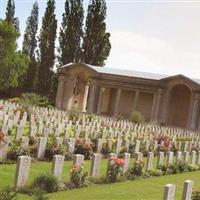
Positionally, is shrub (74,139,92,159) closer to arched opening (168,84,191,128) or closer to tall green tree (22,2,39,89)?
arched opening (168,84,191,128)

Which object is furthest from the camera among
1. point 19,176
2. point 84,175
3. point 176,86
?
point 176,86

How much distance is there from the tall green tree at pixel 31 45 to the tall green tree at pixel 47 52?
1.42 m

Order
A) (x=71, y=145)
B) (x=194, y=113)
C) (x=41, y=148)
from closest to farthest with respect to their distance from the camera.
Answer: (x=41, y=148) → (x=71, y=145) → (x=194, y=113)

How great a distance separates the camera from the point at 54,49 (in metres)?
58.1

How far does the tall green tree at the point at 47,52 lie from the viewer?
2264 inches

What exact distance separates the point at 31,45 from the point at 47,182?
53292 millimetres

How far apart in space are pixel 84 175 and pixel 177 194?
226 centimetres

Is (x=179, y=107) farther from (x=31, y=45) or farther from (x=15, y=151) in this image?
(x=15, y=151)

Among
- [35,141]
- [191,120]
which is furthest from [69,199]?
[191,120]

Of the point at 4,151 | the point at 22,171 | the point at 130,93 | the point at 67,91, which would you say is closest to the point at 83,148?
the point at 4,151

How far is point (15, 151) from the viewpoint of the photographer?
554 inches

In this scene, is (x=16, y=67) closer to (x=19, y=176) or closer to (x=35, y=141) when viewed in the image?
(x=35, y=141)

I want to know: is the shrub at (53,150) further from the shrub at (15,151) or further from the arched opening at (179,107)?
the arched opening at (179,107)

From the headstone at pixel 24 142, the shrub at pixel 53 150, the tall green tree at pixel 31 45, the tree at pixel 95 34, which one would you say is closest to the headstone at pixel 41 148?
the shrub at pixel 53 150
